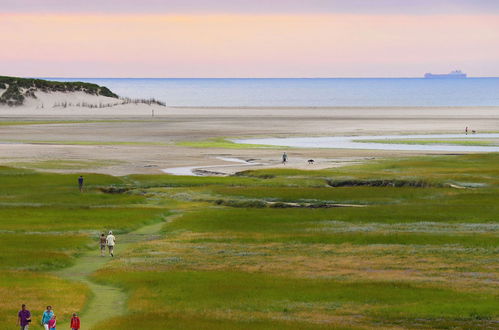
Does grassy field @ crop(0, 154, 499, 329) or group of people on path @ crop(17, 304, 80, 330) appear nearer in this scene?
group of people on path @ crop(17, 304, 80, 330)

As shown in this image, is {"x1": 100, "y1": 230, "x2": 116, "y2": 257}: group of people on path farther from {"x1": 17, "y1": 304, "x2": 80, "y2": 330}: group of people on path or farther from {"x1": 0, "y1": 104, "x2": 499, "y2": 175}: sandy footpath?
{"x1": 0, "y1": 104, "x2": 499, "y2": 175}: sandy footpath

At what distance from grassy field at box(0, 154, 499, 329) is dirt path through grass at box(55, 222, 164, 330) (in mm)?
459

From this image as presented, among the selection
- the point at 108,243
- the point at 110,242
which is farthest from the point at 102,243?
the point at 110,242

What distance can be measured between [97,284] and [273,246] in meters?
13.4

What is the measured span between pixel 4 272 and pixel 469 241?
2716 cm

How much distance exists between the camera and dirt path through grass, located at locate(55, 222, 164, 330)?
141 feet

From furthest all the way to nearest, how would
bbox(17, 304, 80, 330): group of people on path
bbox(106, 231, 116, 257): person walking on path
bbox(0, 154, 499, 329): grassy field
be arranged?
bbox(106, 231, 116, 257): person walking on path
bbox(0, 154, 499, 329): grassy field
bbox(17, 304, 80, 330): group of people on path

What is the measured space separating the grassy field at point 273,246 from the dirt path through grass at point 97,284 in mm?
459

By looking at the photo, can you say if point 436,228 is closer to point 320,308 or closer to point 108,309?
point 320,308

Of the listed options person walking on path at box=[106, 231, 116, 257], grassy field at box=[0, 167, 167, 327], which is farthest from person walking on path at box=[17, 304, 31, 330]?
person walking on path at box=[106, 231, 116, 257]

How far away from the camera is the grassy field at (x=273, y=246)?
42875mm

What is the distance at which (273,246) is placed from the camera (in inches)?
2340

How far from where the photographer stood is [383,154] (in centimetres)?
12012

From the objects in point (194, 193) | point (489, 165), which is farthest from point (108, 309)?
point (489, 165)
